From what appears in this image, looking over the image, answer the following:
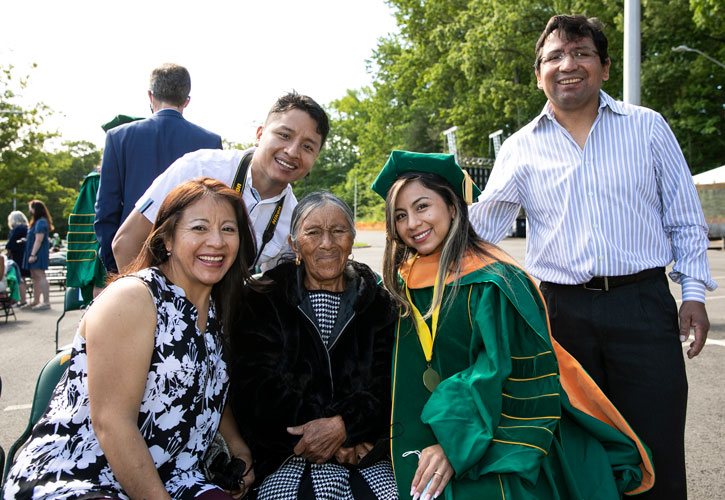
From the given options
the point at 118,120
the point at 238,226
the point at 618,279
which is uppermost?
the point at 118,120

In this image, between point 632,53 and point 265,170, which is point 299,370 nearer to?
point 265,170

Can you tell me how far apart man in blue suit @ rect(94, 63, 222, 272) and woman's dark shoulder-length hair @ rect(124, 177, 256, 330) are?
1166 mm

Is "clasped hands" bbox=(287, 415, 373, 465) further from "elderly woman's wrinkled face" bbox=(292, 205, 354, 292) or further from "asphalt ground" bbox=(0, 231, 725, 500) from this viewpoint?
"asphalt ground" bbox=(0, 231, 725, 500)

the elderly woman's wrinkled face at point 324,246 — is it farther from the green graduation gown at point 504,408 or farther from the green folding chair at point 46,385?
the green folding chair at point 46,385

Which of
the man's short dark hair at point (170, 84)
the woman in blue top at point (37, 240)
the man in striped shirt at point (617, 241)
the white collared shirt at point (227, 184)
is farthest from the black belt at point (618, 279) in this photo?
the woman in blue top at point (37, 240)

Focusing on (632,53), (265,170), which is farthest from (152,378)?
(632,53)

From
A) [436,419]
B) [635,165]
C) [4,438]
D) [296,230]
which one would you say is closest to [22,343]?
[4,438]

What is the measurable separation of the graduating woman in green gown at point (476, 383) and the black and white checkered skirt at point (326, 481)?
168mm

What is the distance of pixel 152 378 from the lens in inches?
78.0

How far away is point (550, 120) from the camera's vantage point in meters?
2.90

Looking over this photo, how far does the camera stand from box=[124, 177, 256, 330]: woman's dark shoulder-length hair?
2.22 m

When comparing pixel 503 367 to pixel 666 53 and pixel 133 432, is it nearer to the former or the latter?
pixel 133 432

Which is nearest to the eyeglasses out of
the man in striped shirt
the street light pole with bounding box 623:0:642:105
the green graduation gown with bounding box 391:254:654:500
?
the man in striped shirt

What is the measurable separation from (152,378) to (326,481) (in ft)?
3.06
